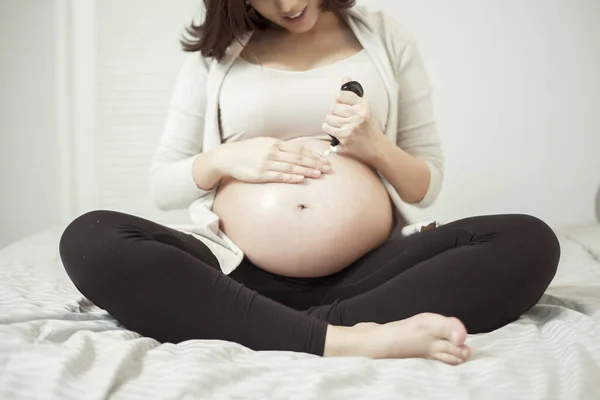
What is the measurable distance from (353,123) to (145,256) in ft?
1.24

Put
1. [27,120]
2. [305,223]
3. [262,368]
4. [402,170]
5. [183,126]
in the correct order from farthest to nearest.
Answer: [27,120]
[183,126]
[402,170]
[305,223]
[262,368]

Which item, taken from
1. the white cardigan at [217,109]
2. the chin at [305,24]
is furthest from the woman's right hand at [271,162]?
the chin at [305,24]

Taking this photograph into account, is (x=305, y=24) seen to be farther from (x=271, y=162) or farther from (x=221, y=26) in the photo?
(x=271, y=162)

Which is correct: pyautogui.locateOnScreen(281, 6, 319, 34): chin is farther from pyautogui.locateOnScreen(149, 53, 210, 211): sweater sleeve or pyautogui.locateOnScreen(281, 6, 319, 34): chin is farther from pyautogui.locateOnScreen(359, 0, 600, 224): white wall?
pyautogui.locateOnScreen(359, 0, 600, 224): white wall

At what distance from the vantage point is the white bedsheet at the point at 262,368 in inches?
27.2

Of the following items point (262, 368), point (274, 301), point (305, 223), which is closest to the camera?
point (262, 368)

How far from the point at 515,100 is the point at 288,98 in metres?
1.21

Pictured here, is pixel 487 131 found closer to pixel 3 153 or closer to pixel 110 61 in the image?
pixel 110 61

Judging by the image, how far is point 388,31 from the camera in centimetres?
128

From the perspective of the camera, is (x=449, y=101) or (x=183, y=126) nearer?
(x=183, y=126)

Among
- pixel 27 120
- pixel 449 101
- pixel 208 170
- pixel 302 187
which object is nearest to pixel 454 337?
pixel 302 187

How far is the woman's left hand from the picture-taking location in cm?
107

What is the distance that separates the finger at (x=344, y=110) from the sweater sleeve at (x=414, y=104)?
0.79ft

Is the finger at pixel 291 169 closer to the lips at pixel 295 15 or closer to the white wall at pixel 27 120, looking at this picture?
the lips at pixel 295 15
